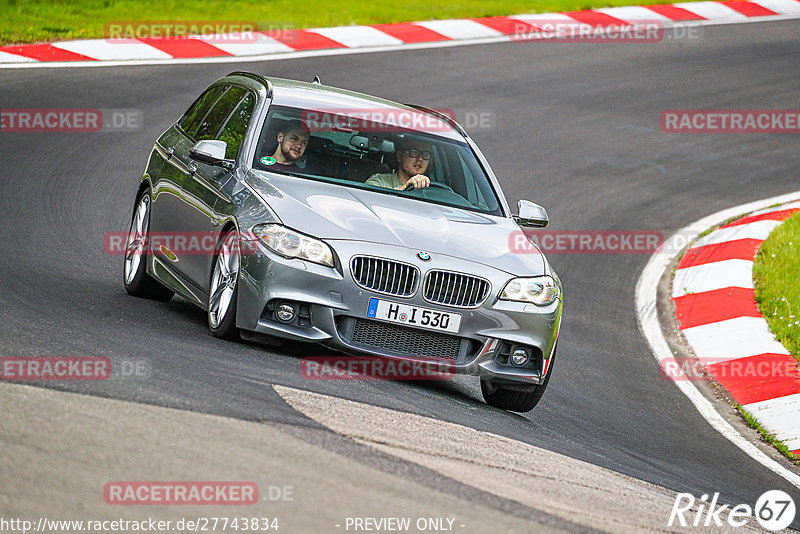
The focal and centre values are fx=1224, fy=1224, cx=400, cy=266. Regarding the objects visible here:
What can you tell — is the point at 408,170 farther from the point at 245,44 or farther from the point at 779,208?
the point at 245,44

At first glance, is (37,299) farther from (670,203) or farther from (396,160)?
(670,203)

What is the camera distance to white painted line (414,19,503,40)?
20250 mm

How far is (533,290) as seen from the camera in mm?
7422

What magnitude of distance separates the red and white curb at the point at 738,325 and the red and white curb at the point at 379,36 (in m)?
7.32

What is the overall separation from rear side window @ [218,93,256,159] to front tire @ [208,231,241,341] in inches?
38.2

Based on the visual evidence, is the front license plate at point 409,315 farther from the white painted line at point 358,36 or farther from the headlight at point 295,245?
the white painted line at point 358,36

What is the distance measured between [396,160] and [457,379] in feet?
5.33

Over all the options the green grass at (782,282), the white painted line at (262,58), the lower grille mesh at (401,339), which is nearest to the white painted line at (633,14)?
the white painted line at (262,58)

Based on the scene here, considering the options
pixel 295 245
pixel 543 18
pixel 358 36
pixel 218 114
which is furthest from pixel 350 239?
pixel 543 18

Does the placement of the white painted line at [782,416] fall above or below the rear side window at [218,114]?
below

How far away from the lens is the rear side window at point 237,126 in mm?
8195

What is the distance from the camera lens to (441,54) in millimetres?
18906

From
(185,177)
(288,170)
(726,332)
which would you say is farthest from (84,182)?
(726,332)

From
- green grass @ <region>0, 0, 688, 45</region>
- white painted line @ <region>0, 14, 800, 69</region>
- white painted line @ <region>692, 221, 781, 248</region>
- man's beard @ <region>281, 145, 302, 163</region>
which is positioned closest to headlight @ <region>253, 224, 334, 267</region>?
man's beard @ <region>281, 145, 302, 163</region>
